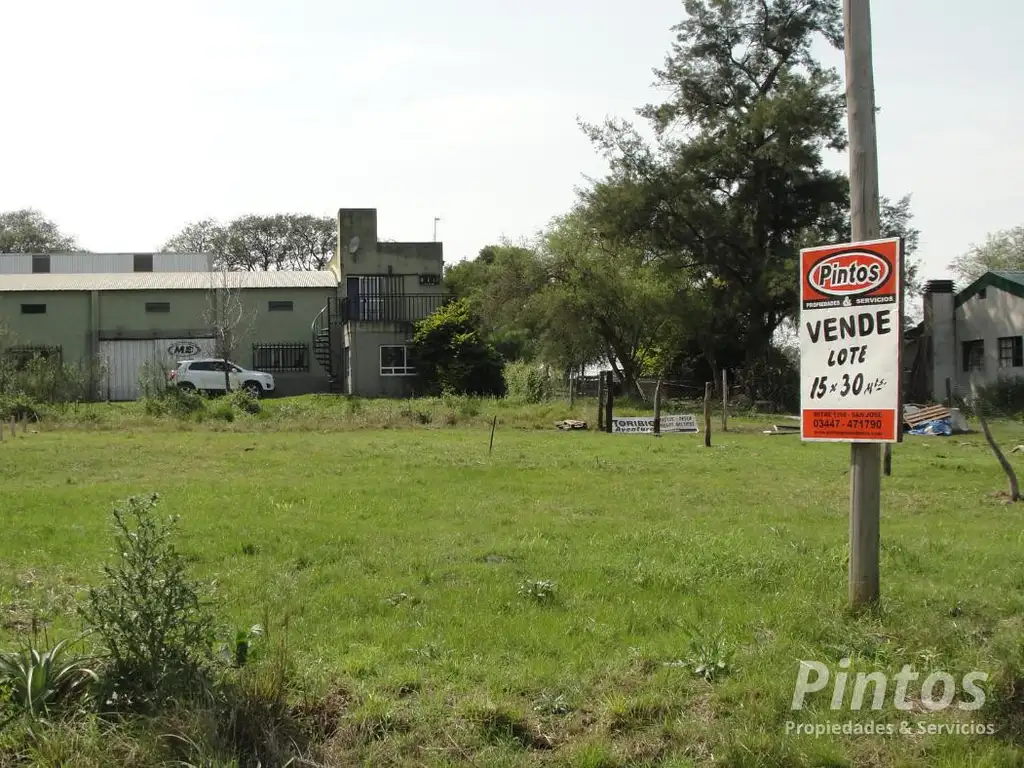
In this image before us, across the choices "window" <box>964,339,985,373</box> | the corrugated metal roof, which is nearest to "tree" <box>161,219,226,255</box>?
the corrugated metal roof

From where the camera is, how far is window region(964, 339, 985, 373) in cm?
3484

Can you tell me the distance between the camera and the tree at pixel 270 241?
259 feet

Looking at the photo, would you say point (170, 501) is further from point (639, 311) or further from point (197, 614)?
point (639, 311)

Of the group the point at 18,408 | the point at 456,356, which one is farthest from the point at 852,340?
the point at 456,356

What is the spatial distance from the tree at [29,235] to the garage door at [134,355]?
38234mm

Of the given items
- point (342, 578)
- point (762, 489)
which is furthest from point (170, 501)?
point (762, 489)

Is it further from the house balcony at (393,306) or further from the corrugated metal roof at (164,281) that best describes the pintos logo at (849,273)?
the corrugated metal roof at (164,281)

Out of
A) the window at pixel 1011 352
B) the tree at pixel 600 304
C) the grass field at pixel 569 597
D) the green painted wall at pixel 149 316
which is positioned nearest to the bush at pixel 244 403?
the tree at pixel 600 304

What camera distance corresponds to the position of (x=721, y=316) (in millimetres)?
37938

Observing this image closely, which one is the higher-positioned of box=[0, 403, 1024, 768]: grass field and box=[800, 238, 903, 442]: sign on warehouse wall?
box=[800, 238, 903, 442]: sign on warehouse wall

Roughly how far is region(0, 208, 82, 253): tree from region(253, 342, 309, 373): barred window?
1628 inches

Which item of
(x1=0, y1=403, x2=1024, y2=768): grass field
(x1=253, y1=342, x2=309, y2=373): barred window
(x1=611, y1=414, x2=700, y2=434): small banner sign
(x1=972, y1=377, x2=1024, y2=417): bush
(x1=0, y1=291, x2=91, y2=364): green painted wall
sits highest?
(x1=0, y1=291, x2=91, y2=364): green painted wall

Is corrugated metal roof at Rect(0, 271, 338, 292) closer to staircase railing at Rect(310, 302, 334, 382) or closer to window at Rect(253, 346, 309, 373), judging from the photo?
staircase railing at Rect(310, 302, 334, 382)

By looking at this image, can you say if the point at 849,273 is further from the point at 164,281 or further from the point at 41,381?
the point at 164,281
